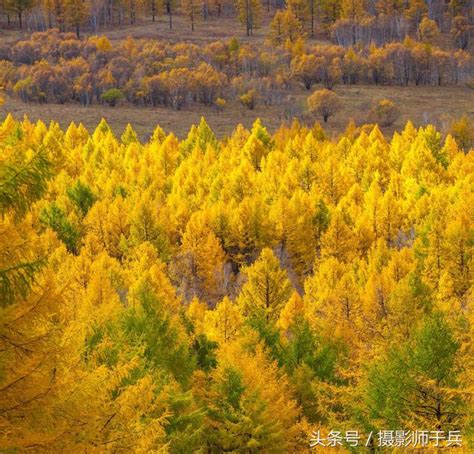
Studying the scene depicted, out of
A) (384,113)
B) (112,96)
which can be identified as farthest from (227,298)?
(112,96)

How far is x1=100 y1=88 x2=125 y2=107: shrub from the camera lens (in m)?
133

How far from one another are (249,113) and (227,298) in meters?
101

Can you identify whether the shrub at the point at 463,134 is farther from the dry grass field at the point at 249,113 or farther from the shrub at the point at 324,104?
the shrub at the point at 324,104

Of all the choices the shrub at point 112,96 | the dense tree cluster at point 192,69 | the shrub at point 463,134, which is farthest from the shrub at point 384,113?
the shrub at point 112,96

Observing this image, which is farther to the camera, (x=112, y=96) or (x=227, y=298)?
(x=112, y=96)

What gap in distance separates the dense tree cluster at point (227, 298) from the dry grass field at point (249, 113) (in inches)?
1183

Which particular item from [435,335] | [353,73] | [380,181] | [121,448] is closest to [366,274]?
[435,335]

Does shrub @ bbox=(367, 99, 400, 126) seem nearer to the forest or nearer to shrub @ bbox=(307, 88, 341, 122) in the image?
the forest

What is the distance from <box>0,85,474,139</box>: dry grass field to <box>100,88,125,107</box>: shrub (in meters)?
2.28

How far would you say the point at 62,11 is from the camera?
182 metres

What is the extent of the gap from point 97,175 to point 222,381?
60.4m

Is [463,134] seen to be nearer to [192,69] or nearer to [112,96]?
[192,69]

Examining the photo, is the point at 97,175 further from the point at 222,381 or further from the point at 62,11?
the point at 62,11

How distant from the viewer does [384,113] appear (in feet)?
429
